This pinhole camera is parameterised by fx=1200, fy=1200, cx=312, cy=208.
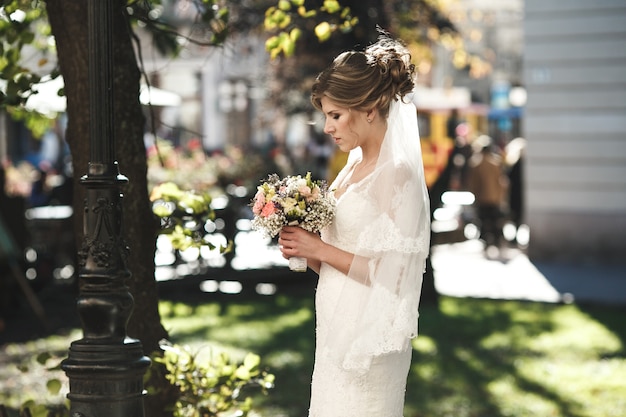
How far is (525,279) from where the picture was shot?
16.4m

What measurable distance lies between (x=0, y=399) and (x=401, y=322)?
5031 mm

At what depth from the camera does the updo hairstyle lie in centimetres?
436

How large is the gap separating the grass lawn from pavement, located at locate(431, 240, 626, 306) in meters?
0.85

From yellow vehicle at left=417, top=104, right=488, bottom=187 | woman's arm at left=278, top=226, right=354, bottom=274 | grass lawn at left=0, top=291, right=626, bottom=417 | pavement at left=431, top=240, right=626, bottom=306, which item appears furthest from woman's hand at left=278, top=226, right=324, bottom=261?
yellow vehicle at left=417, top=104, right=488, bottom=187

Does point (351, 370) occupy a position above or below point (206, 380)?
above

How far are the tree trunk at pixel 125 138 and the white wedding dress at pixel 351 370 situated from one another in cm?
178

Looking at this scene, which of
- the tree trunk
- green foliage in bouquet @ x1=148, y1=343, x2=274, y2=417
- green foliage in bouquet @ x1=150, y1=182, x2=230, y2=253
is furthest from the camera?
green foliage in bouquet @ x1=150, y1=182, x2=230, y2=253

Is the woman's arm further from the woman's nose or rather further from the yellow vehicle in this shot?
the yellow vehicle

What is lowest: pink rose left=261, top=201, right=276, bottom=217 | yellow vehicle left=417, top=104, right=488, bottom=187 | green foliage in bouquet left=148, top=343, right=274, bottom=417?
yellow vehicle left=417, top=104, right=488, bottom=187

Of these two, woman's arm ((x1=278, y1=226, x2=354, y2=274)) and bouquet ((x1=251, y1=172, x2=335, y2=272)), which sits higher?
bouquet ((x1=251, y1=172, x2=335, y2=272))

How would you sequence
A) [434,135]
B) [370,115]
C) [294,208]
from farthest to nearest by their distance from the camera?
1. [434,135]
2. [370,115]
3. [294,208]

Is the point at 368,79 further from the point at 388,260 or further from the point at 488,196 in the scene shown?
the point at 488,196

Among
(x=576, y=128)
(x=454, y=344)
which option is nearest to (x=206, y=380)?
(x=454, y=344)

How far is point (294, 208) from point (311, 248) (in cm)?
17
